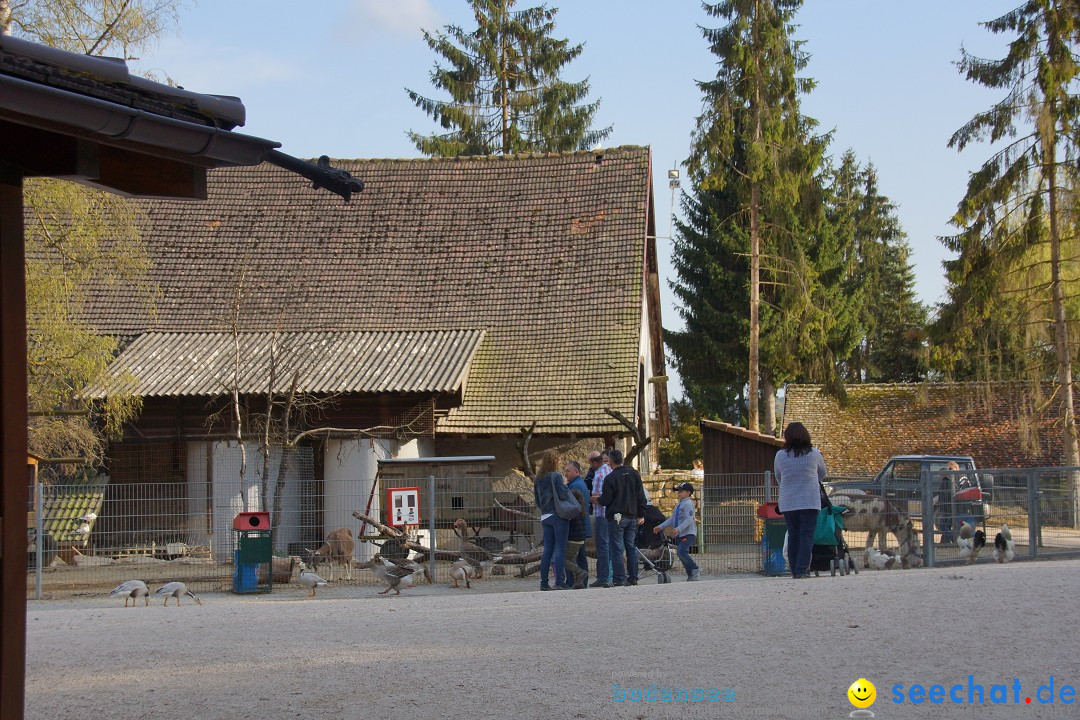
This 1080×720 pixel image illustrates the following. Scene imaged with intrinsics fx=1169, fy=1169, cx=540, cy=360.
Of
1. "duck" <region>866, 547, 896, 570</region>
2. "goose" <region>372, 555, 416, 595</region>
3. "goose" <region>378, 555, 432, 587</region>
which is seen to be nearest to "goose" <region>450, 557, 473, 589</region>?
"goose" <region>378, 555, 432, 587</region>

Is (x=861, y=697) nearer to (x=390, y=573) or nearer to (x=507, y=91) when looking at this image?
(x=390, y=573)

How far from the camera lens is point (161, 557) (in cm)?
1727

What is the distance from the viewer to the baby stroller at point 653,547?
16.0 m

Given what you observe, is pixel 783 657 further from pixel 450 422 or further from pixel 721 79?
pixel 721 79

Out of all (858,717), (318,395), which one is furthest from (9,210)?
Result: (318,395)

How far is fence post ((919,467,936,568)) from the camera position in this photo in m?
15.9

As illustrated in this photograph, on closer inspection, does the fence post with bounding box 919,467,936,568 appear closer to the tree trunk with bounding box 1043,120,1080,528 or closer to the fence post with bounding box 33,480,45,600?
the fence post with bounding box 33,480,45,600

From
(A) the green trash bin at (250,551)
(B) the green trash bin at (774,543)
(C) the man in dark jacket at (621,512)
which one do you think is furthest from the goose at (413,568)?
(B) the green trash bin at (774,543)

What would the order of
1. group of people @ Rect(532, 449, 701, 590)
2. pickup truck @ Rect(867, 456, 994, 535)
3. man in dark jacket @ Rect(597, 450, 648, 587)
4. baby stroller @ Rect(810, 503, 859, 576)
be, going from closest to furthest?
baby stroller @ Rect(810, 503, 859, 576) < group of people @ Rect(532, 449, 701, 590) < man in dark jacket @ Rect(597, 450, 648, 587) < pickup truck @ Rect(867, 456, 994, 535)

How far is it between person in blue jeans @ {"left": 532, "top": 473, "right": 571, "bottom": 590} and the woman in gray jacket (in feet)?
8.74

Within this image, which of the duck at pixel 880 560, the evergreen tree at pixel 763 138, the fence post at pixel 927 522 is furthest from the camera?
the evergreen tree at pixel 763 138

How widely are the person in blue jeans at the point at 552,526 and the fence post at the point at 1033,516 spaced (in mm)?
7353

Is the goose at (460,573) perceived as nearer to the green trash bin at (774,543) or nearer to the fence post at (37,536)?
the green trash bin at (774,543)

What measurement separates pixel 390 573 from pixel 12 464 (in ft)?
35.6
